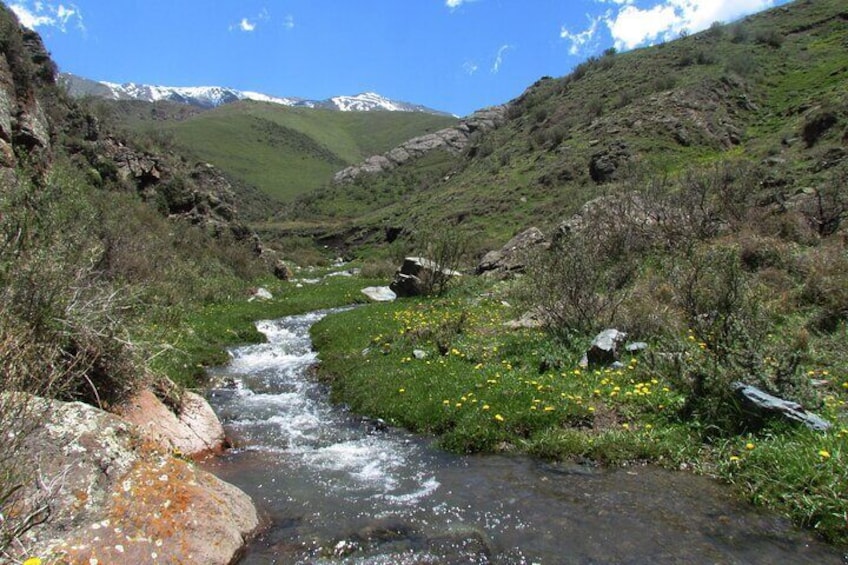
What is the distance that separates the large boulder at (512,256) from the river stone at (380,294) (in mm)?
5662

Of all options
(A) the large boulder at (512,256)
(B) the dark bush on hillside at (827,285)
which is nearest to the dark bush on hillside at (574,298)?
(B) the dark bush on hillside at (827,285)

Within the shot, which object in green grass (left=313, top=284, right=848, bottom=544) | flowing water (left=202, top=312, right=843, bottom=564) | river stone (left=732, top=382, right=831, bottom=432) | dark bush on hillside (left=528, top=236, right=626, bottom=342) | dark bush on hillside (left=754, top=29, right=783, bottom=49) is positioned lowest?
flowing water (left=202, top=312, right=843, bottom=564)

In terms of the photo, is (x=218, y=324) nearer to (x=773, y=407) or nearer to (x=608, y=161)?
(x=773, y=407)

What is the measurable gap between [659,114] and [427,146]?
336ft

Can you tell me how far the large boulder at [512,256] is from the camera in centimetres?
3016

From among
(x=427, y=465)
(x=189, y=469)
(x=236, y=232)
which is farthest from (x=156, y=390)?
(x=236, y=232)

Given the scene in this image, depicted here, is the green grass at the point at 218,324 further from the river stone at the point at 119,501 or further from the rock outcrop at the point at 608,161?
the rock outcrop at the point at 608,161

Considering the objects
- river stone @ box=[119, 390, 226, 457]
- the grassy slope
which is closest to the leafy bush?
the grassy slope

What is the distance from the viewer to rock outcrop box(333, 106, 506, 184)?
14450cm

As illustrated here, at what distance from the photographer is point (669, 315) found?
45.3ft

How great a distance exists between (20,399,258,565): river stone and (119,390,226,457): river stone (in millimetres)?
1122

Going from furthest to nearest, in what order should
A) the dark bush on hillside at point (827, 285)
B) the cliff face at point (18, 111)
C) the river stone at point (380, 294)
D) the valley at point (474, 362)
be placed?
the river stone at point (380, 294)
the cliff face at point (18, 111)
the dark bush on hillside at point (827, 285)
the valley at point (474, 362)

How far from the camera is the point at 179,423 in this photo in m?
9.23

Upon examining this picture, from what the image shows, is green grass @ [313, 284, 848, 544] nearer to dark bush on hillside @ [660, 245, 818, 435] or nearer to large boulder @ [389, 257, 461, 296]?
dark bush on hillside @ [660, 245, 818, 435]
